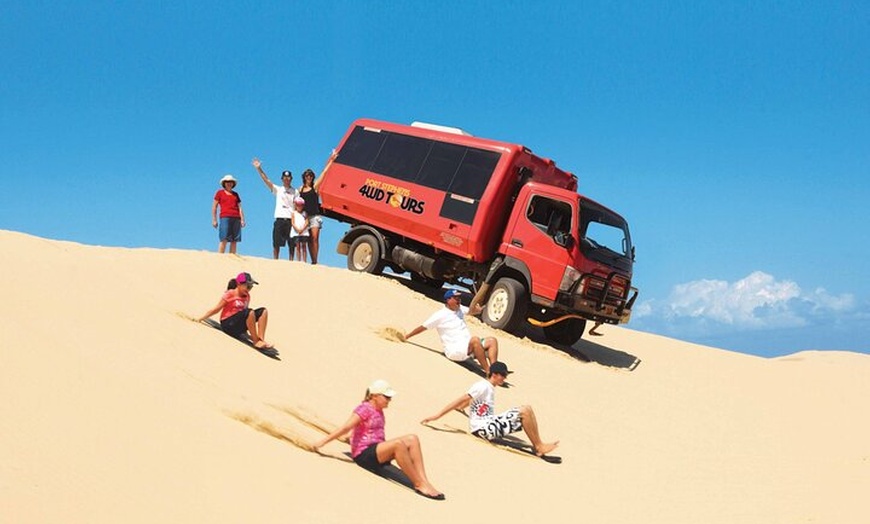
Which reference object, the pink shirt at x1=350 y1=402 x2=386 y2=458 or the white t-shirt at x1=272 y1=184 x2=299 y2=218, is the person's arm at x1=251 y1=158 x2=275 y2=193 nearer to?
the white t-shirt at x1=272 y1=184 x2=299 y2=218

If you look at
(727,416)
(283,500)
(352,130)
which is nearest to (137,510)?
(283,500)

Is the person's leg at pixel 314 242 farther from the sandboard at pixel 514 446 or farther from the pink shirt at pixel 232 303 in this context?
the sandboard at pixel 514 446

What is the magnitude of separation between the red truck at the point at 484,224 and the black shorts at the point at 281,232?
48.2 inches

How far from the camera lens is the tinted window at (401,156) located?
17.9m

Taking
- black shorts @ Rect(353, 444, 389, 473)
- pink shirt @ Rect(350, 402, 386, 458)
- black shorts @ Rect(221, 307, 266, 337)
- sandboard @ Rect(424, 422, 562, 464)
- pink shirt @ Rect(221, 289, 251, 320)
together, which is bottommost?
black shorts @ Rect(353, 444, 389, 473)

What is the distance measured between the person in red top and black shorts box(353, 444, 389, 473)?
919 cm

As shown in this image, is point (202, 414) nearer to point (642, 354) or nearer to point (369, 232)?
point (369, 232)

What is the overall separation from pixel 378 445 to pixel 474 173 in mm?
9916

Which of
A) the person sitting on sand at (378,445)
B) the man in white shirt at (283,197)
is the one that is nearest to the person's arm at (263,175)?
the man in white shirt at (283,197)

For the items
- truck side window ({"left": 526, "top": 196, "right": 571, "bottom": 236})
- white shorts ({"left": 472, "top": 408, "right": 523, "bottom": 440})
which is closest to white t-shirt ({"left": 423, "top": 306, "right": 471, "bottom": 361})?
white shorts ({"left": 472, "top": 408, "right": 523, "bottom": 440})

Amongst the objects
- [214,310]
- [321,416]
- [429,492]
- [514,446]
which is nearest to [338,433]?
[429,492]

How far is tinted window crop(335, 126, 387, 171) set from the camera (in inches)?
737

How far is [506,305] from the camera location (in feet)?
52.7

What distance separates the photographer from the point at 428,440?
9.36 m
